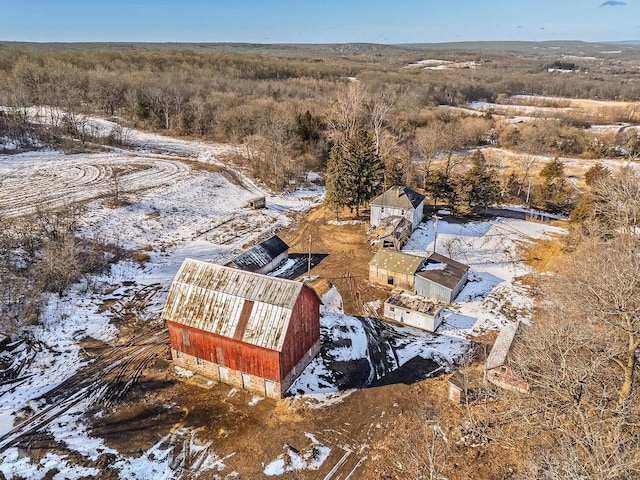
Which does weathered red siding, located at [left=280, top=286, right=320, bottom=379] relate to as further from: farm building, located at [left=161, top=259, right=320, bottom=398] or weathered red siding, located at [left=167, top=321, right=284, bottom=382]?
weathered red siding, located at [left=167, top=321, right=284, bottom=382]

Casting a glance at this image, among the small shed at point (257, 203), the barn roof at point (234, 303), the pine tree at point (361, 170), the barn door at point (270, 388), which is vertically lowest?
the barn door at point (270, 388)

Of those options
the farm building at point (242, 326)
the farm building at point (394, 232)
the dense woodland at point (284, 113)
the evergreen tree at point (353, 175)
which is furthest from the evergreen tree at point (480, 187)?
the farm building at point (242, 326)

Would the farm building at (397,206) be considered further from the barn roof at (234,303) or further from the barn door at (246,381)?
the barn door at (246,381)

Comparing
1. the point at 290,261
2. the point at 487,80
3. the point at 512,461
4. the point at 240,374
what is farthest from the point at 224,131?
the point at 487,80

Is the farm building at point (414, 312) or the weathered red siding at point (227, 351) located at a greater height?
the weathered red siding at point (227, 351)

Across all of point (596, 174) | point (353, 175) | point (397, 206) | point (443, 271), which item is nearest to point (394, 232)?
point (397, 206)
